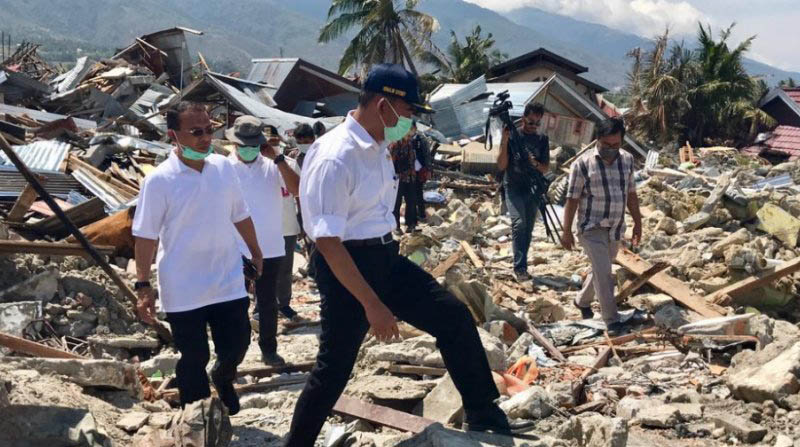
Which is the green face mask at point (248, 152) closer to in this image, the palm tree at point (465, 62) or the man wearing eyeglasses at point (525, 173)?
the man wearing eyeglasses at point (525, 173)

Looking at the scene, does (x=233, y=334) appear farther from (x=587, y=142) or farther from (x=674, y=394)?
(x=587, y=142)

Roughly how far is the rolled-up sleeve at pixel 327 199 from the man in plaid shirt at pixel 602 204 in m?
3.54

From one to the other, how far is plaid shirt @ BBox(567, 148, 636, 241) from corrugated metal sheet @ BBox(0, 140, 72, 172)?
760cm

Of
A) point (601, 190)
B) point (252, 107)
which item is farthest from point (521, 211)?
point (252, 107)

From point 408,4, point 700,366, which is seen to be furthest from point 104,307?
point 408,4

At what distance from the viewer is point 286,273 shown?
678 cm

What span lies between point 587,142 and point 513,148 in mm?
19670

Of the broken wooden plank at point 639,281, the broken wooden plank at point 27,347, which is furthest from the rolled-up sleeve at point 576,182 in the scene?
the broken wooden plank at point 27,347

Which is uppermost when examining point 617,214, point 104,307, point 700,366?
point 617,214

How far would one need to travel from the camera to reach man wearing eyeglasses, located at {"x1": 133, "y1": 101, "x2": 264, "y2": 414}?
3.80 meters

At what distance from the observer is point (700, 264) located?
8.34 metres

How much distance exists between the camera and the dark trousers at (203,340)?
3.90m

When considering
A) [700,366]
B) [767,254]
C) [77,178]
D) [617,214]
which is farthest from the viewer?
[77,178]

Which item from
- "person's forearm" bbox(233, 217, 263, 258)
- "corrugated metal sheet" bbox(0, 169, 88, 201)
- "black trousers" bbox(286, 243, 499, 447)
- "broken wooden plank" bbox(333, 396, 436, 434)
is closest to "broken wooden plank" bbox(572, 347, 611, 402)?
"broken wooden plank" bbox(333, 396, 436, 434)
